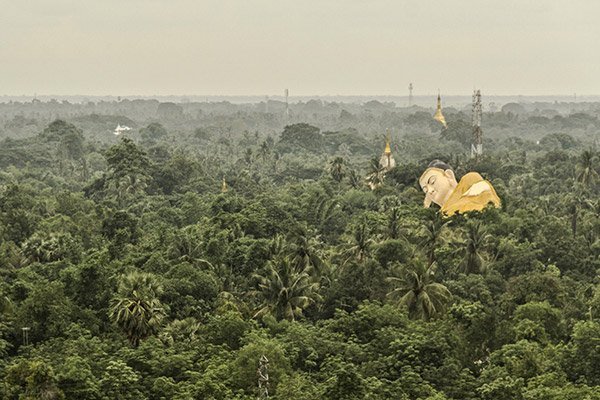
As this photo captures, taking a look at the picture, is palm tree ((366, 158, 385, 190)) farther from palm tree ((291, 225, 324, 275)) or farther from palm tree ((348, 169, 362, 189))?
palm tree ((291, 225, 324, 275))

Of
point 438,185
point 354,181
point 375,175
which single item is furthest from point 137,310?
point 375,175

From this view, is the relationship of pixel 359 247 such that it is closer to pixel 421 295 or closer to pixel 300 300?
pixel 421 295

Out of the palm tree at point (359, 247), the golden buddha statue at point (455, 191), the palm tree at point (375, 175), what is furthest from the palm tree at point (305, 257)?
the palm tree at point (375, 175)

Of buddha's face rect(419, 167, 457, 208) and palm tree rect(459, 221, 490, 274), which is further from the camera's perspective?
buddha's face rect(419, 167, 457, 208)

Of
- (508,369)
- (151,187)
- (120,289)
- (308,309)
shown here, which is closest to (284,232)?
(308,309)

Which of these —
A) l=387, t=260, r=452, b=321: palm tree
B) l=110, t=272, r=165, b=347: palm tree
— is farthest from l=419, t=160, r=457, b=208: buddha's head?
l=110, t=272, r=165, b=347: palm tree

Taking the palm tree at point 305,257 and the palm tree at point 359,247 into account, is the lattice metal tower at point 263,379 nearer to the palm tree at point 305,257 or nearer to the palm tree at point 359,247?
the palm tree at point 305,257
